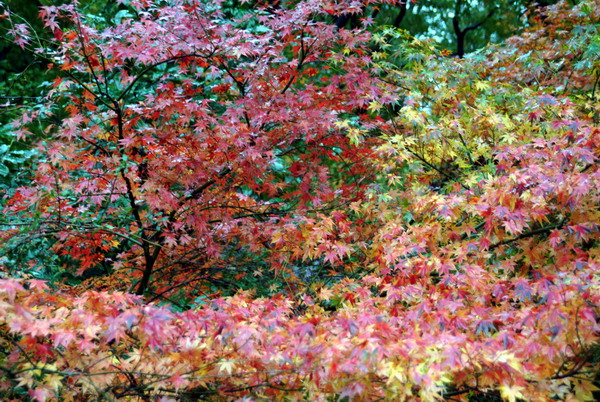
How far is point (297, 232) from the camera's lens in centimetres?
441

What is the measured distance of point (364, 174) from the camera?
5938 mm

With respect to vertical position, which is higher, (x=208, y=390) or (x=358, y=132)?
(x=358, y=132)

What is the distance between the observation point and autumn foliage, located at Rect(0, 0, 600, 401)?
103 inches

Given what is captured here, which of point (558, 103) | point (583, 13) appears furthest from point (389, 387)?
point (583, 13)

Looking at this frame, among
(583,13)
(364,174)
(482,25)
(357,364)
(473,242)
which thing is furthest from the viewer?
(482,25)

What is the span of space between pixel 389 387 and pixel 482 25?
560 inches

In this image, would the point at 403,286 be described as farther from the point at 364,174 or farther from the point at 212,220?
the point at 364,174

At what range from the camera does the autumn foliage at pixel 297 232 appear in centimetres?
260

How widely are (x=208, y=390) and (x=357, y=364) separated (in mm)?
979

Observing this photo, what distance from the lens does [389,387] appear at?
2.54 meters

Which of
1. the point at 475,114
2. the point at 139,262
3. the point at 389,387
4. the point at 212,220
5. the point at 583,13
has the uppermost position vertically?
the point at 583,13

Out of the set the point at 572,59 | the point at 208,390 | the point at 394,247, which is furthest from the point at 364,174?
the point at 208,390

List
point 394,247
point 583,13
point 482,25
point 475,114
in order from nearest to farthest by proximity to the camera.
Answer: point 394,247 → point 475,114 → point 583,13 → point 482,25

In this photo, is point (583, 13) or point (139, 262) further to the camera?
point (583, 13)
